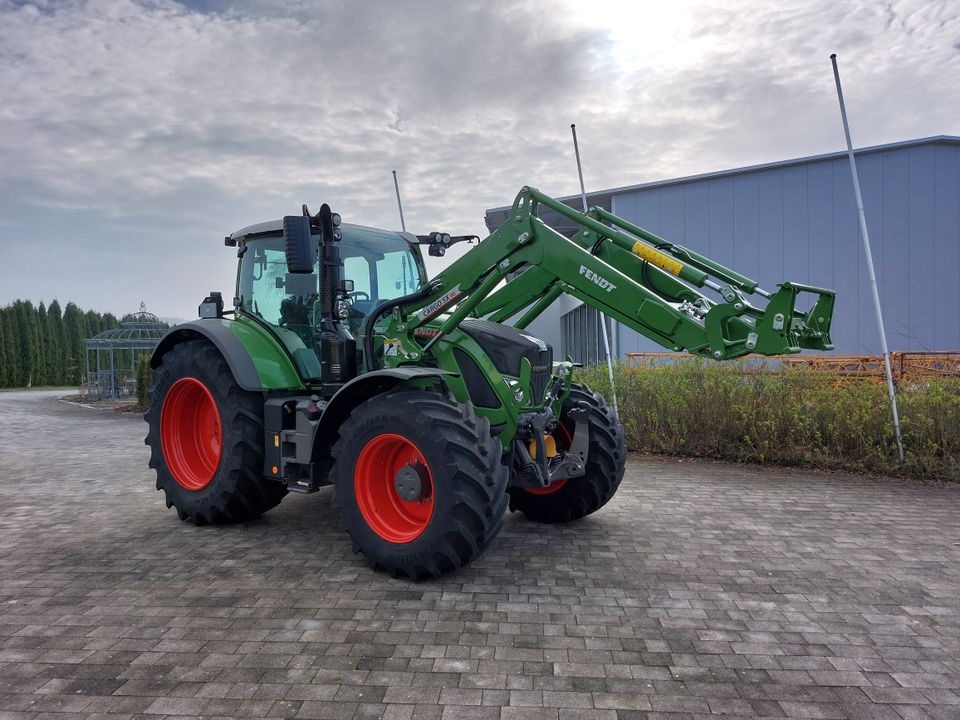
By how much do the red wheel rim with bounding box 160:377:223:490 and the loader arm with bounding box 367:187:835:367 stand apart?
194 centimetres

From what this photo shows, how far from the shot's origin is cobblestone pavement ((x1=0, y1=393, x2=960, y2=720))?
2.86 meters

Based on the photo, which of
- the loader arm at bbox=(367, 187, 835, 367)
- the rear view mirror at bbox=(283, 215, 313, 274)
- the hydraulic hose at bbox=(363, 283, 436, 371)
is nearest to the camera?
the loader arm at bbox=(367, 187, 835, 367)

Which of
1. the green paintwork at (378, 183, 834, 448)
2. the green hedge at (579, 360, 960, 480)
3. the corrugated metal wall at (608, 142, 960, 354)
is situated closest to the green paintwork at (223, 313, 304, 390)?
the green paintwork at (378, 183, 834, 448)

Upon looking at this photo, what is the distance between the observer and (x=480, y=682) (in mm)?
2979

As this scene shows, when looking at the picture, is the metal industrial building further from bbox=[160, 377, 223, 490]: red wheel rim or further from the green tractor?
bbox=[160, 377, 223, 490]: red wheel rim

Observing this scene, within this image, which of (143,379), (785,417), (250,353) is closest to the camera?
(250,353)

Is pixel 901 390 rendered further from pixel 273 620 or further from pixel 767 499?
pixel 273 620

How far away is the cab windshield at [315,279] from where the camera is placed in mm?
5492

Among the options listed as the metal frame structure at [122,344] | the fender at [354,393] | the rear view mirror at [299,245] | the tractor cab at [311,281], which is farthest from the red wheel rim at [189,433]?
the metal frame structure at [122,344]

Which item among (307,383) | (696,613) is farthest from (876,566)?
(307,383)

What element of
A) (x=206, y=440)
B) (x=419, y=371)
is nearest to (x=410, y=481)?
(x=419, y=371)

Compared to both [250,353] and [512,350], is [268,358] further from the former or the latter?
[512,350]

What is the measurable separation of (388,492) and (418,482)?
41 centimetres

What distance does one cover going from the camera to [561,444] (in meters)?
5.67
